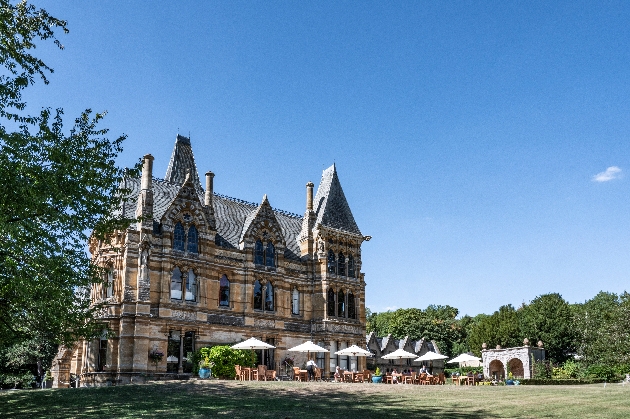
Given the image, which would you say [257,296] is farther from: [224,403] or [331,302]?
[224,403]

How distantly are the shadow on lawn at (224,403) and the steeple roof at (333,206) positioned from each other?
19.8m

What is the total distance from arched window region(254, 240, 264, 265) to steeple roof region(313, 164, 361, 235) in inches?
224

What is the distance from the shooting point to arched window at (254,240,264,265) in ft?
135

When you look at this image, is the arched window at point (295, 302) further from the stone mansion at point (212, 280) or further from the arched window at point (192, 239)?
the arched window at point (192, 239)

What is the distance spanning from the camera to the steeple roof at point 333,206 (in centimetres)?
4615

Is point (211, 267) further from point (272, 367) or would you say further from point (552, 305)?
point (552, 305)

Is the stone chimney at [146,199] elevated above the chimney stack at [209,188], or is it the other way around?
the chimney stack at [209,188]

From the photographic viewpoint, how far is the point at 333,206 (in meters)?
47.2

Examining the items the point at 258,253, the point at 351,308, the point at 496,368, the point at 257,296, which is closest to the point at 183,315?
the point at 257,296

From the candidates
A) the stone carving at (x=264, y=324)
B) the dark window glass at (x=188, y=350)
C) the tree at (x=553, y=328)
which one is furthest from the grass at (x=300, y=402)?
the tree at (x=553, y=328)

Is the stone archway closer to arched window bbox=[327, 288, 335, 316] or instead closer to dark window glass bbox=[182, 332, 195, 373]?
arched window bbox=[327, 288, 335, 316]

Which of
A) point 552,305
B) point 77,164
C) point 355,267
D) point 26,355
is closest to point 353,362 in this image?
point 355,267

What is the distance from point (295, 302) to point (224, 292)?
6.26 meters

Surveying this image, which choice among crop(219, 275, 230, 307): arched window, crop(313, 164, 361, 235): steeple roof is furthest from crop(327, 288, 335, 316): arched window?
crop(219, 275, 230, 307): arched window
